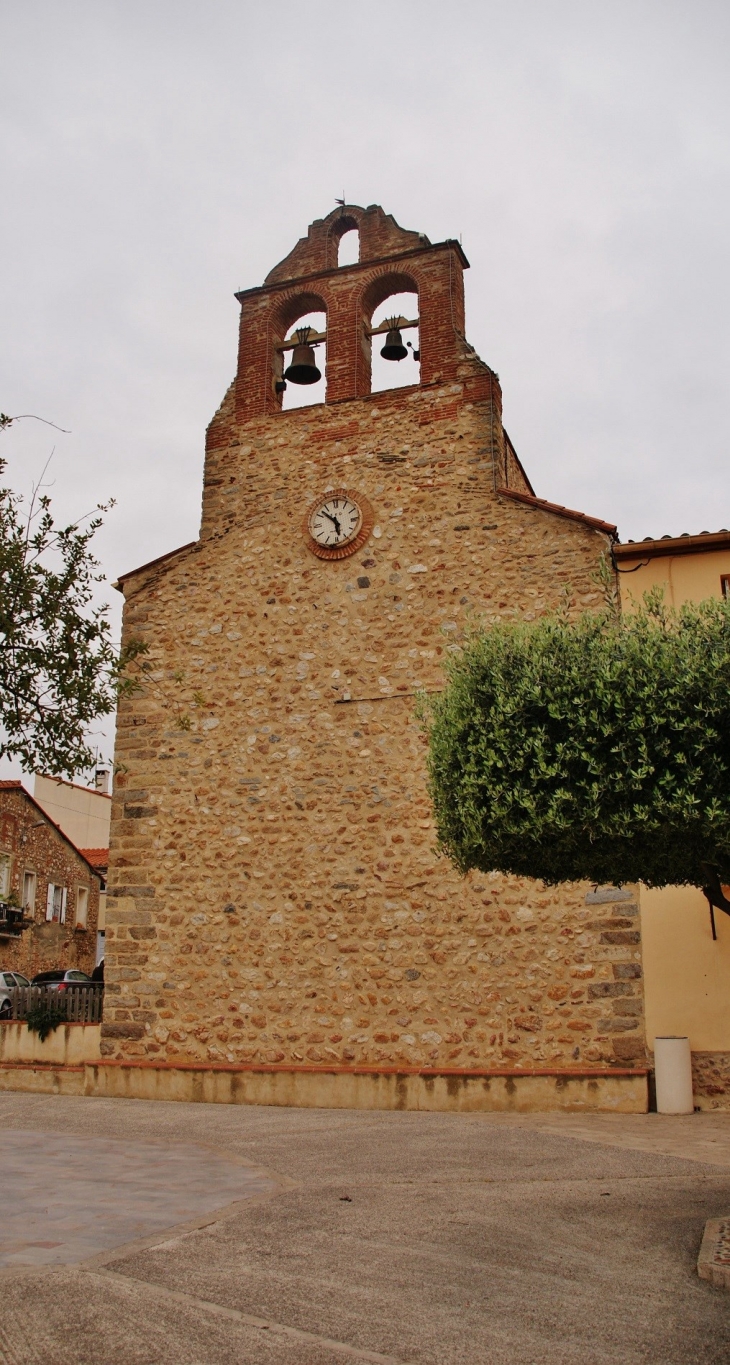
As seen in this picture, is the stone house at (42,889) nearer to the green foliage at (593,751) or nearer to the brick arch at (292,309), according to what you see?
the brick arch at (292,309)

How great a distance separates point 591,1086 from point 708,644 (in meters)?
5.95

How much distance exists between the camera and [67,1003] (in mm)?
13570

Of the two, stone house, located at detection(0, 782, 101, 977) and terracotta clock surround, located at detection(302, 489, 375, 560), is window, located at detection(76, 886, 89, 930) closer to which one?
stone house, located at detection(0, 782, 101, 977)

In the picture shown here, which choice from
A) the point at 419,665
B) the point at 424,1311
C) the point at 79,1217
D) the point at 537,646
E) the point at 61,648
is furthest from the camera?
the point at 419,665

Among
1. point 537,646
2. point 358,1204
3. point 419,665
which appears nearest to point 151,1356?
point 358,1204

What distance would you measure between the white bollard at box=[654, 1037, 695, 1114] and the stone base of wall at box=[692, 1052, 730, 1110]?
0.41ft

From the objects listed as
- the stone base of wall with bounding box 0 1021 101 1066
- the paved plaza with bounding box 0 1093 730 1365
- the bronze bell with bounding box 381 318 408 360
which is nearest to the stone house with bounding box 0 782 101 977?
the stone base of wall with bounding box 0 1021 101 1066

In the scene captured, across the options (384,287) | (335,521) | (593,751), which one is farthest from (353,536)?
(593,751)

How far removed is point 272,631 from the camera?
13555mm

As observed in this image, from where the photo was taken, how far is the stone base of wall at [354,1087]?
10.8m

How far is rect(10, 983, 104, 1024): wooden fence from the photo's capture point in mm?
13422

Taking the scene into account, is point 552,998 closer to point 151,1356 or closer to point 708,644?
point 708,644

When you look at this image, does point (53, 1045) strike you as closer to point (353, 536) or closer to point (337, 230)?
point (353, 536)

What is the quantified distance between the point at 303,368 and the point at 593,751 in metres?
9.50
